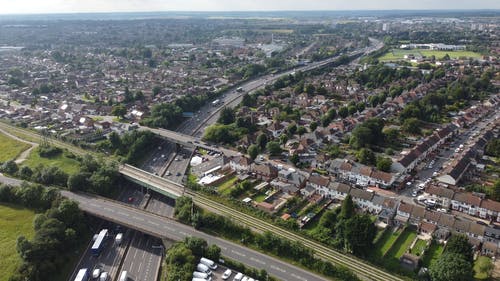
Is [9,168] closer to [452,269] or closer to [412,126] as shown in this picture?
[452,269]

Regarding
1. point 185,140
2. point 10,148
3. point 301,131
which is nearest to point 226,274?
point 185,140

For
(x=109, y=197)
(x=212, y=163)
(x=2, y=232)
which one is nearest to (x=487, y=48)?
(x=212, y=163)

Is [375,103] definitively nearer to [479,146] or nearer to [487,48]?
[479,146]

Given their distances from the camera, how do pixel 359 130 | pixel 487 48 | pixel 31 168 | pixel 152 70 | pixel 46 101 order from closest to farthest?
1. pixel 31 168
2. pixel 359 130
3. pixel 46 101
4. pixel 152 70
5. pixel 487 48

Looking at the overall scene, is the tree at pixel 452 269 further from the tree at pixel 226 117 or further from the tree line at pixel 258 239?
the tree at pixel 226 117

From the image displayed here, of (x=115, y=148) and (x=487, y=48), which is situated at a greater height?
(x=487, y=48)

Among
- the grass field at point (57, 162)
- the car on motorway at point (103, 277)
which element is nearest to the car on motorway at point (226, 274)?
the car on motorway at point (103, 277)

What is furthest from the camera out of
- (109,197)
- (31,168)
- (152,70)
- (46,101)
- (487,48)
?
(487,48)
